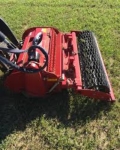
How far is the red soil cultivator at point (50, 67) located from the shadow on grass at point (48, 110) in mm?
187

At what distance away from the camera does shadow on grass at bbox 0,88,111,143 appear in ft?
16.2

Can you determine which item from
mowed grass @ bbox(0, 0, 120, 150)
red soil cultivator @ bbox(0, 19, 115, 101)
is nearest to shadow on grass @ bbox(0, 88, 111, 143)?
mowed grass @ bbox(0, 0, 120, 150)

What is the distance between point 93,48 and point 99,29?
153cm

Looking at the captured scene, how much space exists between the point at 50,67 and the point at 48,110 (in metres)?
0.66

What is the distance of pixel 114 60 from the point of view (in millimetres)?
6160

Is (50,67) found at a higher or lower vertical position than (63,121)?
higher

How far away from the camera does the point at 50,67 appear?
4953 mm

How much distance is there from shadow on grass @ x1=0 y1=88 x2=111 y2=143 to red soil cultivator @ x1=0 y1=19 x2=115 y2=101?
187mm

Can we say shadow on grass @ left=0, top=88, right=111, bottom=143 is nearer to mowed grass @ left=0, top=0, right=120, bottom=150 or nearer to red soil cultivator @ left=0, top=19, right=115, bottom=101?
mowed grass @ left=0, top=0, right=120, bottom=150

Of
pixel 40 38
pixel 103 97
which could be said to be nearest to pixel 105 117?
pixel 103 97

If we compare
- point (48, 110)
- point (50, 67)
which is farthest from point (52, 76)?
point (48, 110)

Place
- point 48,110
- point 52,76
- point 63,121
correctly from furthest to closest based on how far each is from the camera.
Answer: point 48,110, point 63,121, point 52,76

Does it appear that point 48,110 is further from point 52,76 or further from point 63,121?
point 52,76

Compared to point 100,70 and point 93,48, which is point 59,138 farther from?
point 93,48
